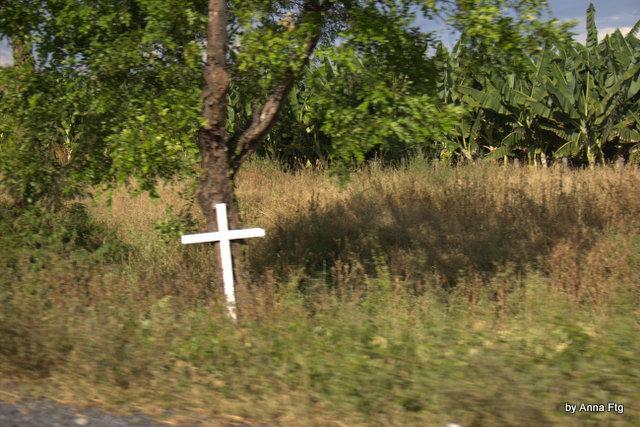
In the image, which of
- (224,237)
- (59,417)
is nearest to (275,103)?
(224,237)

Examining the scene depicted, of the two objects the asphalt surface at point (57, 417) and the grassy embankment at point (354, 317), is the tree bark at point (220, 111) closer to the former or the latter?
the grassy embankment at point (354, 317)

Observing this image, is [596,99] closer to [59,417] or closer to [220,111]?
[220,111]

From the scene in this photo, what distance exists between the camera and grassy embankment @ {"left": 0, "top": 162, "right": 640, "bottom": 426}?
446cm

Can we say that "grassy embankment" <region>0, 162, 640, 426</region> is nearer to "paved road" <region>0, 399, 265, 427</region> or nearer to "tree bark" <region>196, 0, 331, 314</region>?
"paved road" <region>0, 399, 265, 427</region>

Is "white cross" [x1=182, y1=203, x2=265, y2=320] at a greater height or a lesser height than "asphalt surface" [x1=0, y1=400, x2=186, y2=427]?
greater

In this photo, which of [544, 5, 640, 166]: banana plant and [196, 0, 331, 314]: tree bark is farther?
[544, 5, 640, 166]: banana plant

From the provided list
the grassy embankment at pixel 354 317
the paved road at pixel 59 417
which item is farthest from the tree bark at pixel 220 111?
the paved road at pixel 59 417

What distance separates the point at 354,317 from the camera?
5844 millimetres

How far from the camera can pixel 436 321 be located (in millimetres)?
5773

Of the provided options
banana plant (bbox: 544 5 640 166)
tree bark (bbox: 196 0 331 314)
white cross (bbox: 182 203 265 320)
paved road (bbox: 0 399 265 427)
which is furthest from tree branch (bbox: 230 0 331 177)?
banana plant (bbox: 544 5 640 166)

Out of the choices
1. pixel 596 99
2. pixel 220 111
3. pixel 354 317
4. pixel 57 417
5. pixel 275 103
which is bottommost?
pixel 57 417

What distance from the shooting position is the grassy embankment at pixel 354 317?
14.6ft

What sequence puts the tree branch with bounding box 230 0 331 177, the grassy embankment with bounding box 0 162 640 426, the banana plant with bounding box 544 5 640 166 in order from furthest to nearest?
the banana plant with bounding box 544 5 640 166 < the tree branch with bounding box 230 0 331 177 < the grassy embankment with bounding box 0 162 640 426

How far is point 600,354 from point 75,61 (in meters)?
6.09
